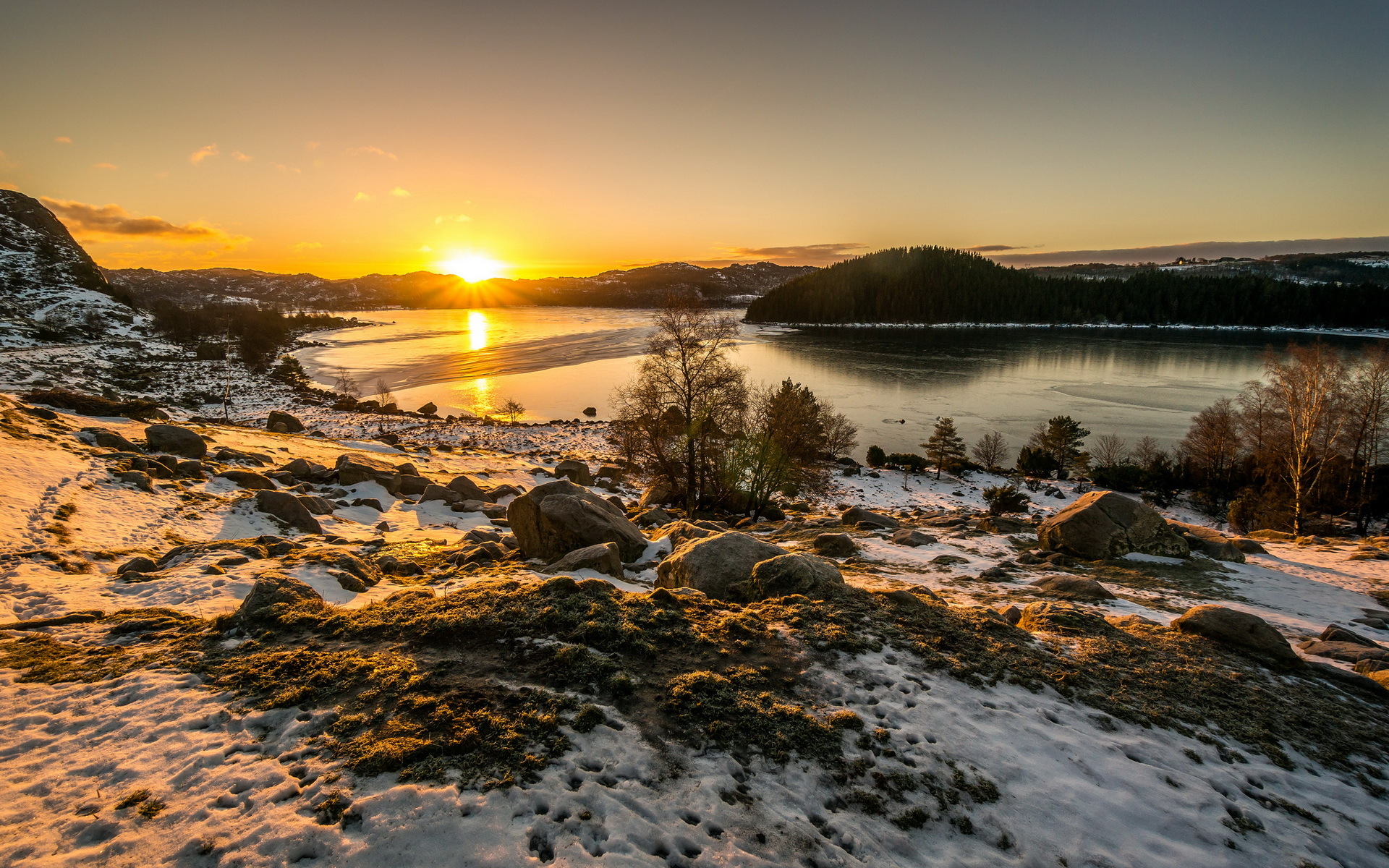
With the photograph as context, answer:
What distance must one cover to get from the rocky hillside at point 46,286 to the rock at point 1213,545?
10642cm

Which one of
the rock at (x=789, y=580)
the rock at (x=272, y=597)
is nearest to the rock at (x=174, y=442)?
the rock at (x=272, y=597)

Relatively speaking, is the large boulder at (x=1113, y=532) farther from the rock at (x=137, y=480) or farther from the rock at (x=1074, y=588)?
the rock at (x=137, y=480)

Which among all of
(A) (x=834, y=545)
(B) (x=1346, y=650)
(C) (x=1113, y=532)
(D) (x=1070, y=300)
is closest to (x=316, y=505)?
(A) (x=834, y=545)

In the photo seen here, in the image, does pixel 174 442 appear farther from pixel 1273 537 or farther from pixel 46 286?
pixel 46 286

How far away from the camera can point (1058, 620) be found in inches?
357

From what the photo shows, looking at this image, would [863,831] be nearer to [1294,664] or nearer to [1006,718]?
[1006,718]

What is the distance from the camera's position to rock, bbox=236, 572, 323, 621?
24.0 feet

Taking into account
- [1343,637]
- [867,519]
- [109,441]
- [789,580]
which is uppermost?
[109,441]

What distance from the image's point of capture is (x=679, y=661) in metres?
6.90

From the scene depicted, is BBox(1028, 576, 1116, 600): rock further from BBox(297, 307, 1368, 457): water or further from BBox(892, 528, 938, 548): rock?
BBox(297, 307, 1368, 457): water

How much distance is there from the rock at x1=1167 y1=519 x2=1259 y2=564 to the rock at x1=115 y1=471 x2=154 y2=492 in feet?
87.9

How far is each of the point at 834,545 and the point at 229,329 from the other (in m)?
115

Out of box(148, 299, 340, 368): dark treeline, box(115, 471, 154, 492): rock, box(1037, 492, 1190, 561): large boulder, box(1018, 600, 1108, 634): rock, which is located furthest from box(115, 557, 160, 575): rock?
box(148, 299, 340, 368): dark treeline

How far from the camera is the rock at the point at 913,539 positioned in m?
16.4
